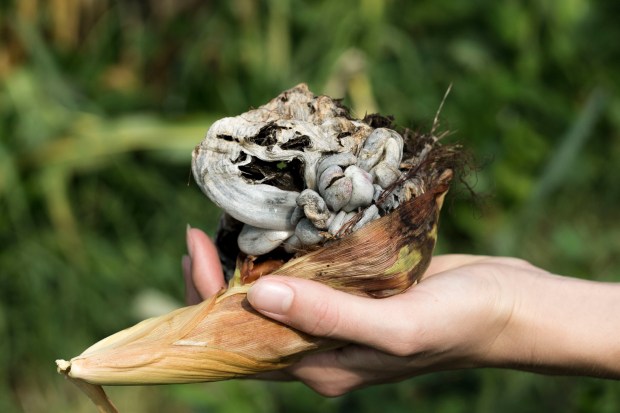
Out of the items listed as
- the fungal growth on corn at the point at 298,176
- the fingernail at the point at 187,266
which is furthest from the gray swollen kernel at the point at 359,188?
the fingernail at the point at 187,266

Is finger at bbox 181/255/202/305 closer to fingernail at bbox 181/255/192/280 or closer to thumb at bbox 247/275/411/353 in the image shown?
fingernail at bbox 181/255/192/280

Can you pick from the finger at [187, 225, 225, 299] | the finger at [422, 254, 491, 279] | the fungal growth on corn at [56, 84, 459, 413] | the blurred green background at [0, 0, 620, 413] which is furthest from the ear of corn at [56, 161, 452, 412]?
the blurred green background at [0, 0, 620, 413]

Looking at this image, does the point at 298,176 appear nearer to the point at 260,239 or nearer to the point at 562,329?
the point at 260,239

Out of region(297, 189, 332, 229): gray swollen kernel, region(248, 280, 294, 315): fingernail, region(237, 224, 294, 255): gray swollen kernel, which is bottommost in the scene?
region(248, 280, 294, 315): fingernail

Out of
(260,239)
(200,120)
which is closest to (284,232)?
(260,239)

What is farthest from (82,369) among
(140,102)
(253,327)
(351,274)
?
(140,102)
